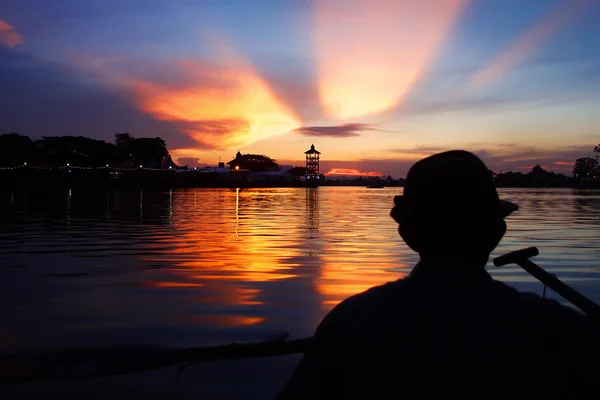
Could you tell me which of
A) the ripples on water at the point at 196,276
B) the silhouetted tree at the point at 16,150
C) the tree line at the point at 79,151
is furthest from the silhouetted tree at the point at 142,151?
the ripples on water at the point at 196,276

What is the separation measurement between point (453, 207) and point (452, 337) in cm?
41

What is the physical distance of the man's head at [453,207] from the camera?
5.61 ft

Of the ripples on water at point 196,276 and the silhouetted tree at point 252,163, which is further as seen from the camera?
the silhouetted tree at point 252,163

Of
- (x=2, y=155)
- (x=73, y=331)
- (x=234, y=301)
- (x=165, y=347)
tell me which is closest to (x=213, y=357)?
(x=165, y=347)

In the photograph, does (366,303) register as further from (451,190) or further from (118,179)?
(118,179)

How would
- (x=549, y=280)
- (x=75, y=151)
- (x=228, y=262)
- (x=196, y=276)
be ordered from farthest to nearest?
1. (x=75, y=151)
2. (x=228, y=262)
3. (x=196, y=276)
4. (x=549, y=280)

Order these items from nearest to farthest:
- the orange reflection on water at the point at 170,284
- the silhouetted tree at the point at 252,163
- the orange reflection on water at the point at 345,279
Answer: the orange reflection on water at the point at 345,279, the orange reflection on water at the point at 170,284, the silhouetted tree at the point at 252,163

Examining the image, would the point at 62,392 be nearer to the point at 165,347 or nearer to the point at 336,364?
the point at 165,347

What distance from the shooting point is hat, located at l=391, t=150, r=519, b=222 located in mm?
1707

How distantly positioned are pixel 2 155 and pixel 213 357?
109 m

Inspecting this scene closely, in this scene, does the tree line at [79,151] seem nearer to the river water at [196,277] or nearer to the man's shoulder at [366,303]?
the river water at [196,277]

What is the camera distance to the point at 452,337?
1570 mm

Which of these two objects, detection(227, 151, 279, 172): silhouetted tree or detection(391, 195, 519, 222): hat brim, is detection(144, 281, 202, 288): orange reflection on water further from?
detection(227, 151, 279, 172): silhouetted tree

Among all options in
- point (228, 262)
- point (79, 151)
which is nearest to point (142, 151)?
point (79, 151)
